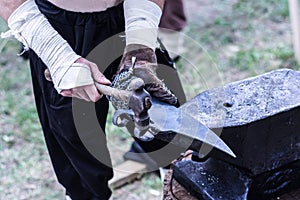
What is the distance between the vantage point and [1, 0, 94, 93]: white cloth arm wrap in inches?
Answer: 48.8

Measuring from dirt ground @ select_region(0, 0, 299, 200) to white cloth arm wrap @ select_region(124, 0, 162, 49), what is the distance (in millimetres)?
1037

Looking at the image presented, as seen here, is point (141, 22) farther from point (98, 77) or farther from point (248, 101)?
point (248, 101)

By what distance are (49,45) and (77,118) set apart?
0.28 meters

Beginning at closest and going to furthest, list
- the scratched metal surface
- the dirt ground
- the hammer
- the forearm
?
the hammer < the scratched metal surface < the forearm < the dirt ground

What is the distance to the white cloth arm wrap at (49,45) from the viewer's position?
1240 millimetres

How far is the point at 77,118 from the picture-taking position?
1.50 metres

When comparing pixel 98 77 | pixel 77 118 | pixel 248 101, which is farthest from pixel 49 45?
pixel 248 101

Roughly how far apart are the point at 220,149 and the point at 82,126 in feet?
1.70

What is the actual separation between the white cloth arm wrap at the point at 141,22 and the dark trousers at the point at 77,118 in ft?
0.27

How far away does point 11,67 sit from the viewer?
3.09m

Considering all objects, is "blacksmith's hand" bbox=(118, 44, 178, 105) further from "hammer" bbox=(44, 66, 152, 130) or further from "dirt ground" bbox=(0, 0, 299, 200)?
→ "dirt ground" bbox=(0, 0, 299, 200)

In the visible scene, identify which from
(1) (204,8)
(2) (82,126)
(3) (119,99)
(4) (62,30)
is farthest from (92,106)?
(1) (204,8)

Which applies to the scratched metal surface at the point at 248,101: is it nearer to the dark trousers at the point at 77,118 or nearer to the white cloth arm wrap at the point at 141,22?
the white cloth arm wrap at the point at 141,22

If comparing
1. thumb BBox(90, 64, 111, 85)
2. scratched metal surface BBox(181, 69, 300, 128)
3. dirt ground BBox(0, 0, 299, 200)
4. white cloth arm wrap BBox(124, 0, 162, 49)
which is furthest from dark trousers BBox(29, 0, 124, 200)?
dirt ground BBox(0, 0, 299, 200)
